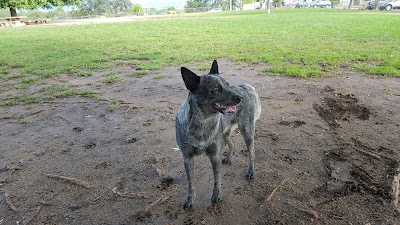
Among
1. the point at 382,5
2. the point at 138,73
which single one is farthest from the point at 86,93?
the point at 382,5

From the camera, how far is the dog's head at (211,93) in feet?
10.1

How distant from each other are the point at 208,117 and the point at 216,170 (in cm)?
72

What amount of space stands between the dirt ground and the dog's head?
1.27m

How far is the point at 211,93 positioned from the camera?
3.08 meters

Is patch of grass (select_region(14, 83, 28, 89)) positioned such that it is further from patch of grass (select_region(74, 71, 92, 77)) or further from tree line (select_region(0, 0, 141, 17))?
tree line (select_region(0, 0, 141, 17))

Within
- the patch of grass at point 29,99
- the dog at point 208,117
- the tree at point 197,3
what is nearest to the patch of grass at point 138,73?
the patch of grass at point 29,99

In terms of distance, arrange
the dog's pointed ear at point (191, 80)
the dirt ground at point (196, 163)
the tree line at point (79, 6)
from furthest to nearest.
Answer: the tree line at point (79, 6) < the dirt ground at point (196, 163) < the dog's pointed ear at point (191, 80)

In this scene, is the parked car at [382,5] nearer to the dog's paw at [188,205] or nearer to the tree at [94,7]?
the dog's paw at [188,205]

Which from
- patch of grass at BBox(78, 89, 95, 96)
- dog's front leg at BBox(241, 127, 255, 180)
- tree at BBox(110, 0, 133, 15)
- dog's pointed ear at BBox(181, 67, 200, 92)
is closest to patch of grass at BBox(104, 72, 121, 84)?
patch of grass at BBox(78, 89, 95, 96)

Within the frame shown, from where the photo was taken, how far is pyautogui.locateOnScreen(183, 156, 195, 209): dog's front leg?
3.57 metres

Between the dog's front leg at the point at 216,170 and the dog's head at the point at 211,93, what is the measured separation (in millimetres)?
576

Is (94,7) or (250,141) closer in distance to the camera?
(250,141)

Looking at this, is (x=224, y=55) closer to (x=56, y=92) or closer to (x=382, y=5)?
(x=56, y=92)

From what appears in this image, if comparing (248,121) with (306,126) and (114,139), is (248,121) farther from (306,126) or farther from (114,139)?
(114,139)
